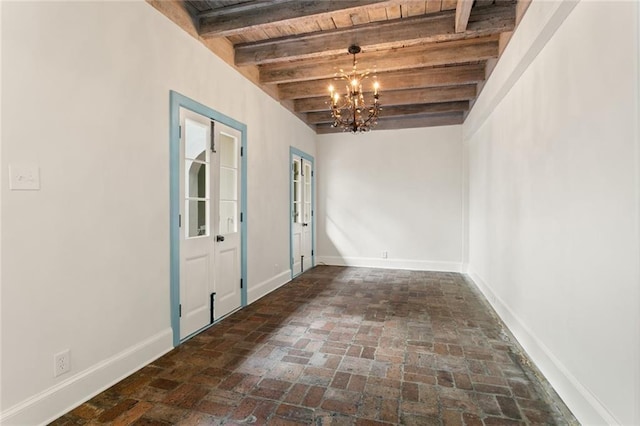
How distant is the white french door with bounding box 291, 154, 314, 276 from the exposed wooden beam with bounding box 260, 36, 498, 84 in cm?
154

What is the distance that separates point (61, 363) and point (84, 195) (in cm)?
107

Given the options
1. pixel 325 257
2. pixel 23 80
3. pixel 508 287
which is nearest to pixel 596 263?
pixel 508 287

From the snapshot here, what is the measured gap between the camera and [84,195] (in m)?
2.14

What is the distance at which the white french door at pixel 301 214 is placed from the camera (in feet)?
18.8

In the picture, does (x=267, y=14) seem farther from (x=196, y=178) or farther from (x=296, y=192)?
(x=296, y=192)

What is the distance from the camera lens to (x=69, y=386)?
2027mm

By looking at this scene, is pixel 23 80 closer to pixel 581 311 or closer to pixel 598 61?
pixel 598 61

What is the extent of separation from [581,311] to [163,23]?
3814 millimetres

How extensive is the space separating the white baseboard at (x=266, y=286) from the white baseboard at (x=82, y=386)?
1480 millimetres

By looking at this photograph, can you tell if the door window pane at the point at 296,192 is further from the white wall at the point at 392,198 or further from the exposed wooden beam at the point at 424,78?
the exposed wooden beam at the point at 424,78

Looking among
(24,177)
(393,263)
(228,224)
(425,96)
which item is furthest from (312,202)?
(24,177)

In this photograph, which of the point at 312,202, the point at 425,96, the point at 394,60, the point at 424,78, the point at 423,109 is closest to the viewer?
the point at 394,60

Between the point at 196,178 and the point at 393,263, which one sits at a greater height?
the point at 196,178

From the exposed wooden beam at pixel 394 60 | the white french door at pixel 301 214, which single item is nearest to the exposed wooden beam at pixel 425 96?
the exposed wooden beam at pixel 394 60
